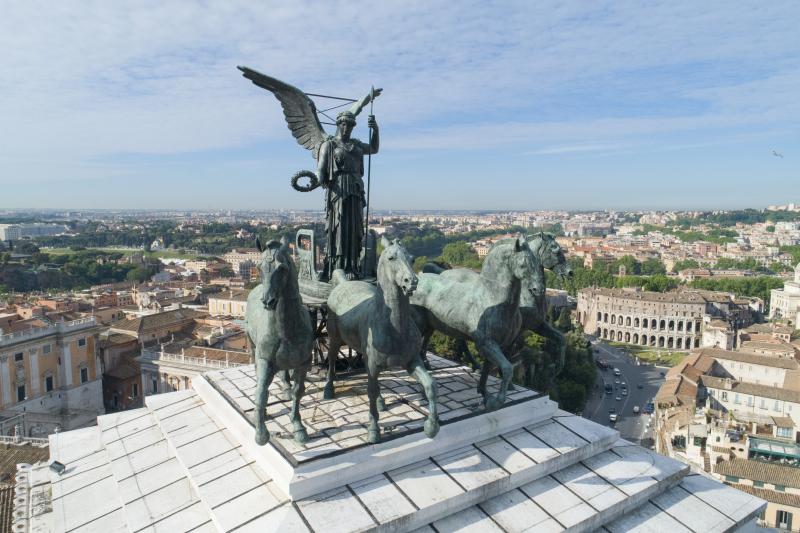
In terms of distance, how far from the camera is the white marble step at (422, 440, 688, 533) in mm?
6918

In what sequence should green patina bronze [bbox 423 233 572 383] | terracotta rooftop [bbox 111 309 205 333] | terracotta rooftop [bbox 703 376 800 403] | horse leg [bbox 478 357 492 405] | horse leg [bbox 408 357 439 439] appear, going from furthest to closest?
terracotta rooftop [bbox 111 309 205 333]
terracotta rooftop [bbox 703 376 800 403]
horse leg [bbox 478 357 492 405]
green patina bronze [bbox 423 233 572 383]
horse leg [bbox 408 357 439 439]

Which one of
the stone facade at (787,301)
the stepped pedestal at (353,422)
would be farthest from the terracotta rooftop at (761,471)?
the stone facade at (787,301)

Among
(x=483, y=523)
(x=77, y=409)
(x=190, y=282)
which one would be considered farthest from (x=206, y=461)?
(x=190, y=282)

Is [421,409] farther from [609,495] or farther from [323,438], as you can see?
[609,495]

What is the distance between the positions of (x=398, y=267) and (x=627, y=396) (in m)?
36.9

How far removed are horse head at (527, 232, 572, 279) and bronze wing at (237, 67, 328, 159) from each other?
4346mm

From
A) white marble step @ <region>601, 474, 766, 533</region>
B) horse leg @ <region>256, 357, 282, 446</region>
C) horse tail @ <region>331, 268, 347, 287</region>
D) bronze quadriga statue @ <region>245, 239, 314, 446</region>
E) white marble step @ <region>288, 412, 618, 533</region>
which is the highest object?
horse tail @ <region>331, 268, 347, 287</region>

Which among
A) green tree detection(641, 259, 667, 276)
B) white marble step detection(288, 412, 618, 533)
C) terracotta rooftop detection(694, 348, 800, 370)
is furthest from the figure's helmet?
green tree detection(641, 259, 667, 276)

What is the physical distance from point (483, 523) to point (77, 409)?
92.7ft

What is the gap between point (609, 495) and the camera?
766 cm

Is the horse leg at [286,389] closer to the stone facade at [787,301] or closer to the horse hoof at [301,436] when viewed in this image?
the horse hoof at [301,436]

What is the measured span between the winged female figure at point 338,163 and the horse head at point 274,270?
142 inches

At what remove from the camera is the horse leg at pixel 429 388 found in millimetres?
6762

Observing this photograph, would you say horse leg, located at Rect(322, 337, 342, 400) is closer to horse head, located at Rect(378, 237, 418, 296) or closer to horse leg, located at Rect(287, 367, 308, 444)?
horse leg, located at Rect(287, 367, 308, 444)
